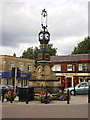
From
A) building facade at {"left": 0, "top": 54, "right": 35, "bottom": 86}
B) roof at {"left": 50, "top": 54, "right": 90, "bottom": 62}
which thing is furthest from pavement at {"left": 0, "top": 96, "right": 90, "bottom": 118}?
roof at {"left": 50, "top": 54, "right": 90, "bottom": 62}

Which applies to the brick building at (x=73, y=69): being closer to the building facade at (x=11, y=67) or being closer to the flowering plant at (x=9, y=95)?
the building facade at (x=11, y=67)

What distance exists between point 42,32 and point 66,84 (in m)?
25.8

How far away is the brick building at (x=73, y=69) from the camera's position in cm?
4294

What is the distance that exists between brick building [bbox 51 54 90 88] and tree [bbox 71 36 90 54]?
1508cm

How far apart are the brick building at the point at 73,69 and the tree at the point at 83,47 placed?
15077mm

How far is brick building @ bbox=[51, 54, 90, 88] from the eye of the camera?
141 feet

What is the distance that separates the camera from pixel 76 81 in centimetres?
4356

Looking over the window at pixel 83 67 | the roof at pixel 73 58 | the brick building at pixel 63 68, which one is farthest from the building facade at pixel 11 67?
the window at pixel 83 67

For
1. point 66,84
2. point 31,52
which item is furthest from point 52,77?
point 31,52

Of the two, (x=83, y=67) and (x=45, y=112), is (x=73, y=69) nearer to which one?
(x=83, y=67)

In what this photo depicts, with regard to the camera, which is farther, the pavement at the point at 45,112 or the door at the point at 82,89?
the door at the point at 82,89

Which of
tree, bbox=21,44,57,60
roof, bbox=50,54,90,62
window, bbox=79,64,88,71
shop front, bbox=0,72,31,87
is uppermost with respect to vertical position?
tree, bbox=21,44,57,60

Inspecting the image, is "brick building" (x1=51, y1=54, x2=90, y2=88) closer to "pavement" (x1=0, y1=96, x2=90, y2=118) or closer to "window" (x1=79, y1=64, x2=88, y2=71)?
"window" (x1=79, y1=64, x2=88, y2=71)

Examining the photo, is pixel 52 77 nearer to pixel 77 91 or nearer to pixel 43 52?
pixel 43 52
